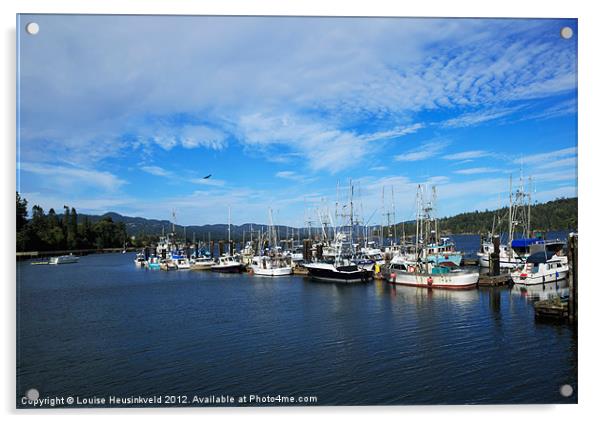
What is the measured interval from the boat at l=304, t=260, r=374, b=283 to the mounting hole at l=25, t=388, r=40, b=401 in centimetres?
1487

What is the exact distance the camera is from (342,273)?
19375 mm

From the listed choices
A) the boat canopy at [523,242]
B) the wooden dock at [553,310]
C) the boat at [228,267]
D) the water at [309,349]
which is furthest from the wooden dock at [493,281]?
the boat at [228,267]

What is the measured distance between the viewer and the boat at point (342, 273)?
1905cm

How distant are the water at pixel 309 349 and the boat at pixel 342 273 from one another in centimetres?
456

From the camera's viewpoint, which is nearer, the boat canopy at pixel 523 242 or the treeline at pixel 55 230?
the treeline at pixel 55 230

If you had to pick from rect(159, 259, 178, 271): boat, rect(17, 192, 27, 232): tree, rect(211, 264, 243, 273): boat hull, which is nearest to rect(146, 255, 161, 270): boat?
rect(159, 259, 178, 271): boat

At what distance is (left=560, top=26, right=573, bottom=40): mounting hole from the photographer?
17.4ft

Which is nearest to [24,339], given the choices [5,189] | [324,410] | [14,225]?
[14,225]

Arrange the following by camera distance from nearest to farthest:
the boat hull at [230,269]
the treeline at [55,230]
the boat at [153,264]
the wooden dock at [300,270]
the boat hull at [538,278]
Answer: the treeline at [55,230]
the boat hull at [538,278]
the wooden dock at [300,270]
the boat hull at [230,269]
the boat at [153,264]

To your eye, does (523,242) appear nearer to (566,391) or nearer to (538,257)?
(538,257)

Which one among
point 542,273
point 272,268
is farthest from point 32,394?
point 272,268

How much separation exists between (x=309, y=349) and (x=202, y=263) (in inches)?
888

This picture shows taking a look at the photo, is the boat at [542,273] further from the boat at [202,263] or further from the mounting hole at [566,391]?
the boat at [202,263]

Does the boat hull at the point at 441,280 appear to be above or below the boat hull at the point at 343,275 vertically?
above
